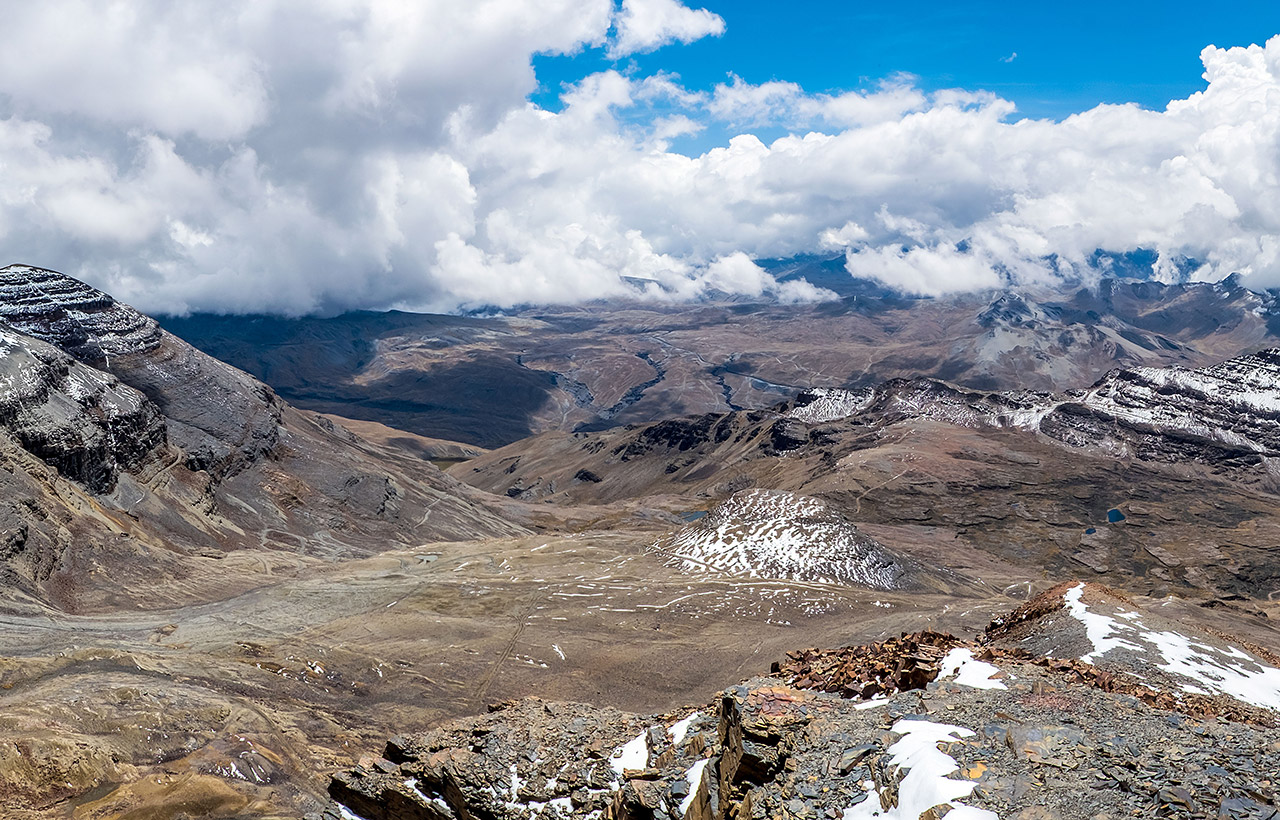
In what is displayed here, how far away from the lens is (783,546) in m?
107

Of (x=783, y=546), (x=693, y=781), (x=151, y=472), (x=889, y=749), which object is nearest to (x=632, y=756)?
(x=693, y=781)

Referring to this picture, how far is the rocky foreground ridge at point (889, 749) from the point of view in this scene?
62.1ft

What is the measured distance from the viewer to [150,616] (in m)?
74.3

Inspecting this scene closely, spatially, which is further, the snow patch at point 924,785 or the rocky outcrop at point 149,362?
the rocky outcrop at point 149,362

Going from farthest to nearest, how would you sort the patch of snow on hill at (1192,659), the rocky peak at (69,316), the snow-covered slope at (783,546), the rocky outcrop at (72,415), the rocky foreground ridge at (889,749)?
1. the rocky peak at (69,316)
2. the rocky outcrop at (72,415)
3. the snow-covered slope at (783,546)
4. the patch of snow on hill at (1192,659)
5. the rocky foreground ridge at (889,749)

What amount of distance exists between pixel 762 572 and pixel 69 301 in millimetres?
142470

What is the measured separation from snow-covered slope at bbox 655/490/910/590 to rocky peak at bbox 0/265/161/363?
372 feet

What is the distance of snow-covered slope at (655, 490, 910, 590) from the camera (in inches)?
4035

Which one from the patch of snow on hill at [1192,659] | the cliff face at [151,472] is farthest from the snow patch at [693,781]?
the cliff face at [151,472]

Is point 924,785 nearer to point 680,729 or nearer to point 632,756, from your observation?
point 680,729

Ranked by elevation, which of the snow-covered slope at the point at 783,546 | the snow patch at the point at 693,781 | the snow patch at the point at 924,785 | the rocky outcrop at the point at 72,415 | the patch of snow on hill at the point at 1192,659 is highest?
the rocky outcrop at the point at 72,415

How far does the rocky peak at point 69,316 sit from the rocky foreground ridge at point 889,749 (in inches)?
5824

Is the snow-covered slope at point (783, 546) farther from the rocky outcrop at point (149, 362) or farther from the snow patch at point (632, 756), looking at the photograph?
the rocky outcrop at point (149, 362)

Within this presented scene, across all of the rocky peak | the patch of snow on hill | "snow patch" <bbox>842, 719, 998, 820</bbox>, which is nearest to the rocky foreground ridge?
"snow patch" <bbox>842, 719, 998, 820</bbox>
